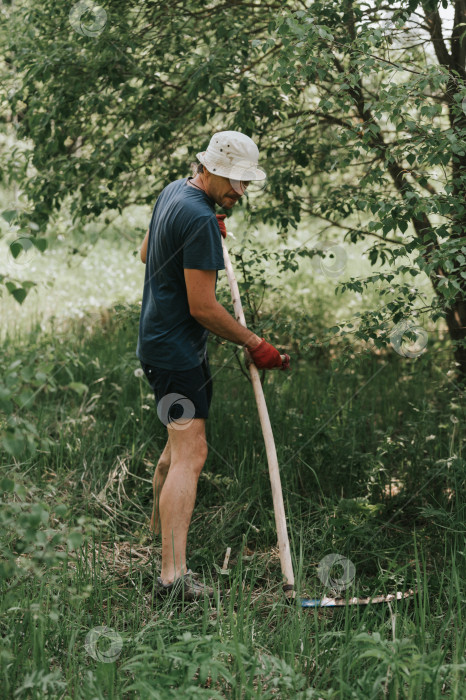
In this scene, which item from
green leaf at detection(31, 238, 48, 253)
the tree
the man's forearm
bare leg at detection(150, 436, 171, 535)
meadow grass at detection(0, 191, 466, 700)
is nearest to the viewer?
green leaf at detection(31, 238, 48, 253)

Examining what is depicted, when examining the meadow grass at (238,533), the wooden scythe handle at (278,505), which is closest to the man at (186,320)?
the wooden scythe handle at (278,505)

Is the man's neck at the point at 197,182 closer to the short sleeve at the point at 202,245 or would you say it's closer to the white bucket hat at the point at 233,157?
the white bucket hat at the point at 233,157

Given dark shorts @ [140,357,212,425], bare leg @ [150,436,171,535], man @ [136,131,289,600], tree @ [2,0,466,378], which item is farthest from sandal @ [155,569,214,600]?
tree @ [2,0,466,378]

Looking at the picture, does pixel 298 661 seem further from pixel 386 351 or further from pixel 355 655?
pixel 386 351

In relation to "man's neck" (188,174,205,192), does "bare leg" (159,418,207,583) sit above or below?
below

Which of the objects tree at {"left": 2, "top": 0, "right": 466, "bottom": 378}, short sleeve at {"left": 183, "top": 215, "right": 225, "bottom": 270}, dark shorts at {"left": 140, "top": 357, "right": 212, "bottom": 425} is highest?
tree at {"left": 2, "top": 0, "right": 466, "bottom": 378}

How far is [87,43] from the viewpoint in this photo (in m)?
4.22

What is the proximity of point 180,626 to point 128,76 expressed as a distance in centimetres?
311

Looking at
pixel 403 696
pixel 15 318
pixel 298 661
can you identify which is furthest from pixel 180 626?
pixel 15 318

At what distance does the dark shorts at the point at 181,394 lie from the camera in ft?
10.6

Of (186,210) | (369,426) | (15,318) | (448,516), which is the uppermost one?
(15,318)

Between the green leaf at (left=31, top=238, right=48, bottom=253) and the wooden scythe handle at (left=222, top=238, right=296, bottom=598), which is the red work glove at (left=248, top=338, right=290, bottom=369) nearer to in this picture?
the wooden scythe handle at (left=222, top=238, right=296, bottom=598)

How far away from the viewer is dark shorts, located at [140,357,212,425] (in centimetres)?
325

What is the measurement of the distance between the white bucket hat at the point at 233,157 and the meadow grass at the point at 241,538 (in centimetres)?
101
